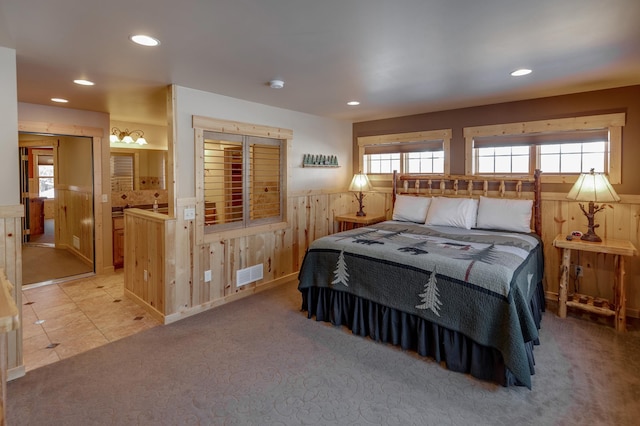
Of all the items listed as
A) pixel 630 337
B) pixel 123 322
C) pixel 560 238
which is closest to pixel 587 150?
pixel 560 238

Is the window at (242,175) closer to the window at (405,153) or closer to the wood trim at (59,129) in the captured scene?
the window at (405,153)

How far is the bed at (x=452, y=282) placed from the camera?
2.41m

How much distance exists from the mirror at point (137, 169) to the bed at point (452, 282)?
13.2 feet

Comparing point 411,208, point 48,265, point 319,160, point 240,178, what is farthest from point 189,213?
point 48,265

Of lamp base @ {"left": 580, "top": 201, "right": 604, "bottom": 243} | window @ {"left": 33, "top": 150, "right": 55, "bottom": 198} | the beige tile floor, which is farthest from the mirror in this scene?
lamp base @ {"left": 580, "top": 201, "right": 604, "bottom": 243}

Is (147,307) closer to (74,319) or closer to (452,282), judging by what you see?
(74,319)

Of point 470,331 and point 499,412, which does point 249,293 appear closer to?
point 470,331

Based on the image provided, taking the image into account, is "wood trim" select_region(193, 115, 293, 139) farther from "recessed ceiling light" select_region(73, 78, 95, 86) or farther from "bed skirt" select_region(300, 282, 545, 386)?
"bed skirt" select_region(300, 282, 545, 386)

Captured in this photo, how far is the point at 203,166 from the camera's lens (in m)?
3.68

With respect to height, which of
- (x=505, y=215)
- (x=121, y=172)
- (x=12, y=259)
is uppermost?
(x=121, y=172)

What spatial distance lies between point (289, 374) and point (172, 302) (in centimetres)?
159

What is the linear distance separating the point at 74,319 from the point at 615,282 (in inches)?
213

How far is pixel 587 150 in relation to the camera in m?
3.83

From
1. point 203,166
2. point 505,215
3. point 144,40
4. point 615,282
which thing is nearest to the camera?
point 144,40
